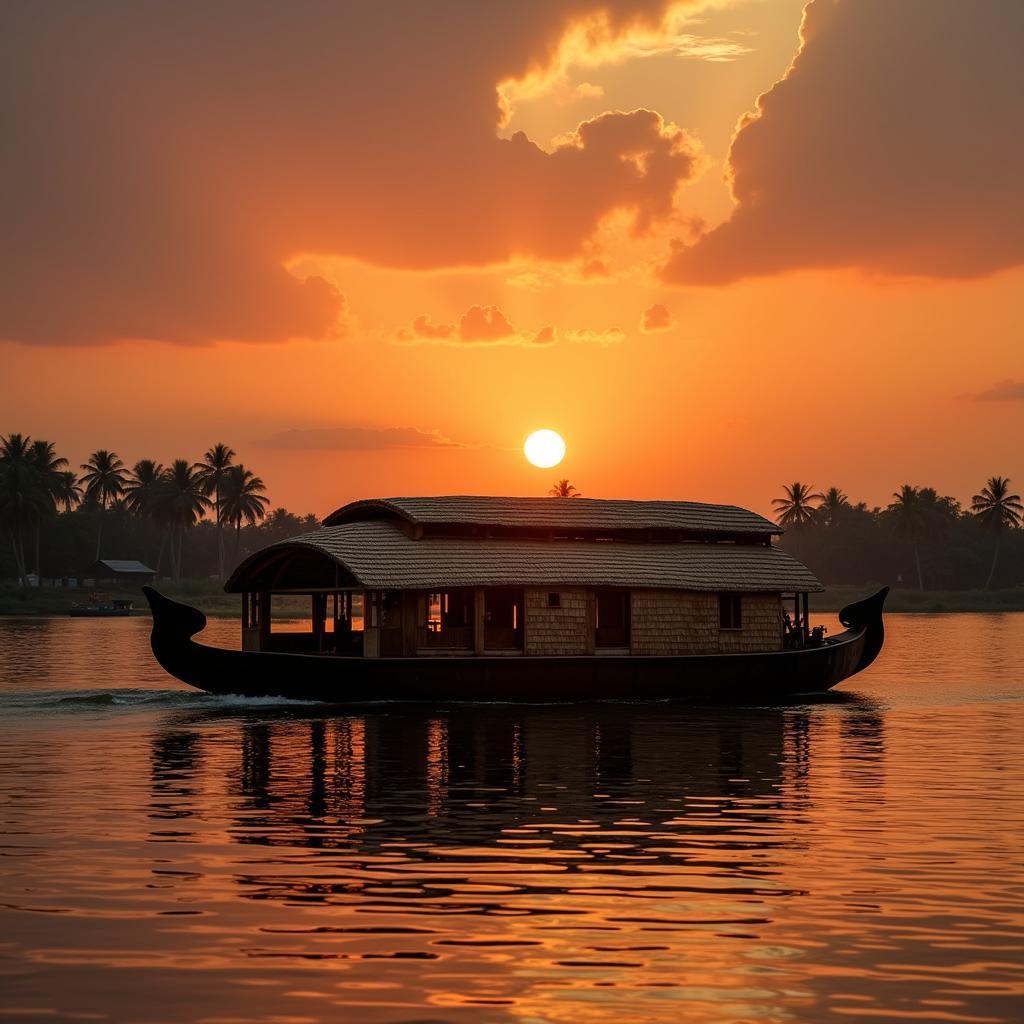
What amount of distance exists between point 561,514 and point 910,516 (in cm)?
11178

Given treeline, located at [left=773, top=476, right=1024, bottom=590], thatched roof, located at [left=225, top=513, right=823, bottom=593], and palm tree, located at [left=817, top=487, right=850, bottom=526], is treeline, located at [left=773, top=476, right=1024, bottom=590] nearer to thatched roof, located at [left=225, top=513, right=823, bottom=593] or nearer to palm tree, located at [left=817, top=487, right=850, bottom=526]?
palm tree, located at [left=817, top=487, right=850, bottom=526]

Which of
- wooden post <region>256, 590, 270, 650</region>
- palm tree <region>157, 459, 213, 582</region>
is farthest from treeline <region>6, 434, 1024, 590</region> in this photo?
wooden post <region>256, 590, 270, 650</region>

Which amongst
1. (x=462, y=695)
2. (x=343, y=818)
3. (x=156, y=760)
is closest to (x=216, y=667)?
(x=462, y=695)

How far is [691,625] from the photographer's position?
111ft

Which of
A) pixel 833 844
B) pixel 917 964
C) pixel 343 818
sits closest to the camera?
pixel 917 964

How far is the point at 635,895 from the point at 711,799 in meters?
6.17

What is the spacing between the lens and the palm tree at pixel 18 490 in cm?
11406

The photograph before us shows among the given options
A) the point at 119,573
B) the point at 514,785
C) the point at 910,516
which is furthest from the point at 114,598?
the point at 514,785

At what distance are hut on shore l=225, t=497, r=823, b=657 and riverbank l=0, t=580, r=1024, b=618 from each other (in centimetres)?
8269

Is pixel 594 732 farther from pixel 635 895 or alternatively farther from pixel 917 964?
pixel 917 964

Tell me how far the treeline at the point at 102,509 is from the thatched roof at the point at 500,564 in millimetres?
86726

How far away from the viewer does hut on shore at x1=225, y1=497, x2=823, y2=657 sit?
31703 mm

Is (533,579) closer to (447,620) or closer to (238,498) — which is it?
(447,620)

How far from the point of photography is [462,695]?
31.1 meters
